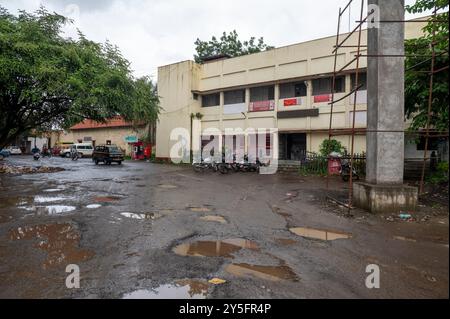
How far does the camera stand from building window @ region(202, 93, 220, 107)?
26870mm

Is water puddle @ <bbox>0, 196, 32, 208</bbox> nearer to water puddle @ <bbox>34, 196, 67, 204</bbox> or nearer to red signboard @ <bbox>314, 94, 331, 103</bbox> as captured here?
water puddle @ <bbox>34, 196, 67, 204</bbox>

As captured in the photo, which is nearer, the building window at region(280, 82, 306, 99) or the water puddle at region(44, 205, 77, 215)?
the water puddle at region(44, 205, 77, 215)

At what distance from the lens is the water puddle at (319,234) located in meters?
5.69

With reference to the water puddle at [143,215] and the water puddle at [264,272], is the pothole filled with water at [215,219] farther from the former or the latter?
the water puddle at [264,272]

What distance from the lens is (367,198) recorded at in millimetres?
7711

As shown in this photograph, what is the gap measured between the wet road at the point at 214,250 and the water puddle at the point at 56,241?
18 mm

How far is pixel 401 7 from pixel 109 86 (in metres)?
14.6

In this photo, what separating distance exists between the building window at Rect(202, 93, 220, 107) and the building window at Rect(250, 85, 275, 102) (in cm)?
368

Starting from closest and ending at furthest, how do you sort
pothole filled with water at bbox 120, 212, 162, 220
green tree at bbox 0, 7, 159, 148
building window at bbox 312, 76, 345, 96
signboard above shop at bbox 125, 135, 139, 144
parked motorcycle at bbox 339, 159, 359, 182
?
1. pothole filled with water at bbox 120, 212, 162, 220
2. green tree at bbox 0, 7, 159, 148
3. parked motorcycle at bbox 339, 159, 359, 182
4. building window at bbox 312, 76, 345, 96
5. signboard above shop at bbox 125, 135, 139, 144

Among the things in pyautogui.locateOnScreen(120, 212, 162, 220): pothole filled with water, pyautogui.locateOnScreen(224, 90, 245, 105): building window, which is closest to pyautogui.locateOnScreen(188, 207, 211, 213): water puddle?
pyautogui.locateOnScreen(120, 212, 162, 220): pothole filled with water

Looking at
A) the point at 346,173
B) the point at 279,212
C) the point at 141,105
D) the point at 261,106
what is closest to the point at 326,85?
the point at 261,106

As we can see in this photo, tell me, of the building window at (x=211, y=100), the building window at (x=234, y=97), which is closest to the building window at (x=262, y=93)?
the building window at (x=234, y=97)

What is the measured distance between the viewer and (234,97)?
2548 cm

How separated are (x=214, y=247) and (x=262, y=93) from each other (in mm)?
20220
